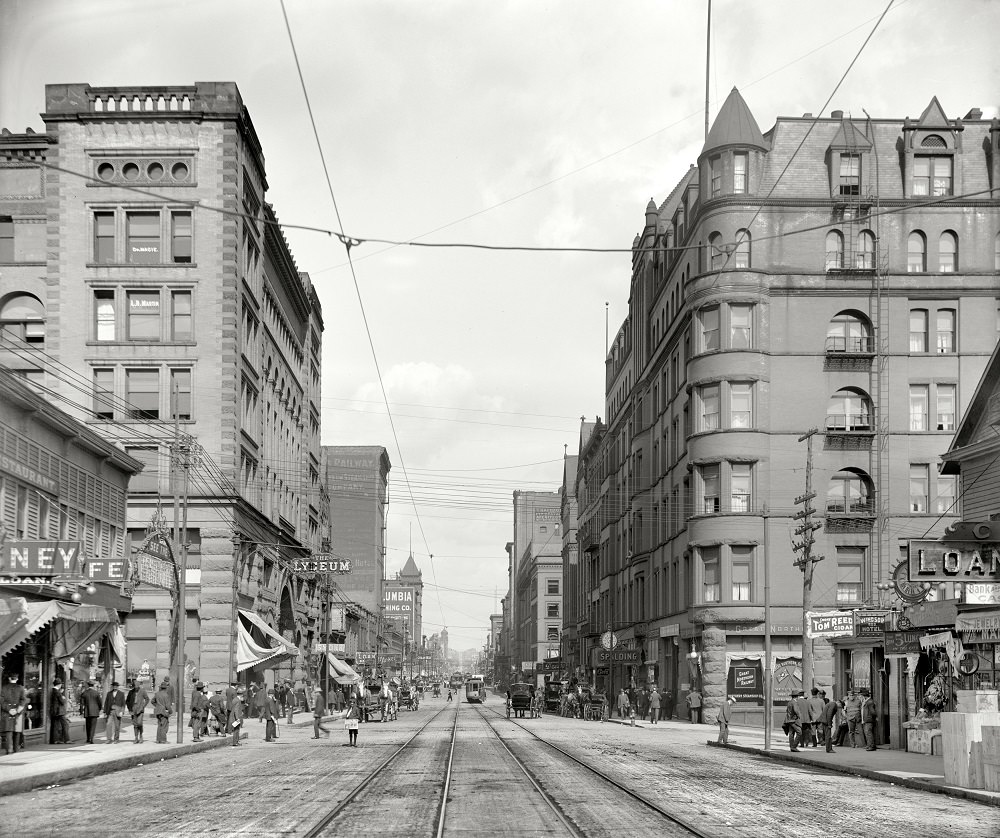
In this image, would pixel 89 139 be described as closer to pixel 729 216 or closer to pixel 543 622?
pixel 729 216

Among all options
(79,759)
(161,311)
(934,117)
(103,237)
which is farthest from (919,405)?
(79,759)

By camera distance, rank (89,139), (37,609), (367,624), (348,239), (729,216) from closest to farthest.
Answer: (348,239)
(37,609)
(89,139)
(729,216)
(367,624)

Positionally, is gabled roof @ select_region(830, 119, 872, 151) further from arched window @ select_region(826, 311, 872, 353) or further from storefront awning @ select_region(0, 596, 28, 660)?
storefront awning @ select_region(0, 596, 28, 660)

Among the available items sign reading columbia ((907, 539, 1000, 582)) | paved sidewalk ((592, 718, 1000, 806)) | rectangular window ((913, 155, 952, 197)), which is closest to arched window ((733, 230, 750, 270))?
rectangular window ((913, 155, 952, 197))

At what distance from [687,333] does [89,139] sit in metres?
27.3

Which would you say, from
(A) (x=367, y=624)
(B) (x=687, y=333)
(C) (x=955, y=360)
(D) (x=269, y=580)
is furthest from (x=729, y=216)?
(A) (x=367, y=624)

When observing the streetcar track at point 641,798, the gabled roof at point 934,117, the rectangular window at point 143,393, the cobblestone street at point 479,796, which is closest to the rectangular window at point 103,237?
the rectangular window at point 143,393

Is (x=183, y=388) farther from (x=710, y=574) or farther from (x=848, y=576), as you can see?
(x=848, y=576)

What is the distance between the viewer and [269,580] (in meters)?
58.8

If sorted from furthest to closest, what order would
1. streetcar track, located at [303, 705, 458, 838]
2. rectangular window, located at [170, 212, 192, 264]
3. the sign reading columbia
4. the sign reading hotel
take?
rectangular window, located at [170, 212, 192, 264] < the sign reading hotel < the sign reading columbia < streetcar track, located at [303, 705, 458, 838]

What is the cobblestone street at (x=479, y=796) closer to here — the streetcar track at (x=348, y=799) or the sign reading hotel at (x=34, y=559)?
the streetcar track at (x=348, y=799)

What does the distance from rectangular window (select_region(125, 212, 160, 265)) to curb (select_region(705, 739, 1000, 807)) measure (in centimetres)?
2991

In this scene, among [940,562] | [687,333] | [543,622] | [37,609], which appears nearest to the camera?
[940,562]

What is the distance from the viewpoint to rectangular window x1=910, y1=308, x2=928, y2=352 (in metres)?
55.5
